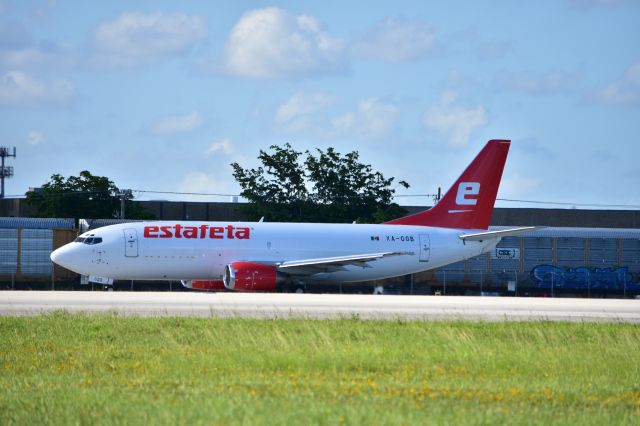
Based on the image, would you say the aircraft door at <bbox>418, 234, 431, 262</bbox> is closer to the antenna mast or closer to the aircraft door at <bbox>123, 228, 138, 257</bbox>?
the aircraft door at <bbox>123, 228, 138, 257</bbox>

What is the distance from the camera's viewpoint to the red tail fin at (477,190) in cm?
4941

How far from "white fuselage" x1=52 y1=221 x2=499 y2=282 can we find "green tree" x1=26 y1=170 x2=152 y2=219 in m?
38.3

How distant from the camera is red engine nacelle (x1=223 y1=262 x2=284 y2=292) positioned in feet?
149

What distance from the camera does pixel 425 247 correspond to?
160 ft

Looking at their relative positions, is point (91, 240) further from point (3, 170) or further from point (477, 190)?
point (3, 170)

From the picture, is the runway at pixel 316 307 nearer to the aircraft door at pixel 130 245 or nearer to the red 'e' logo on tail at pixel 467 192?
the aircraft door at pixel 130 245

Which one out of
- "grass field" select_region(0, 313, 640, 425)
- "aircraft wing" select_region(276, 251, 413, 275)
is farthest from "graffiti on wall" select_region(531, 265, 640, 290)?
"grass field" select_region(0, 313, 640, 425)

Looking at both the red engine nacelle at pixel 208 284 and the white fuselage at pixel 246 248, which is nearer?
the white fuselage at pixel 246 248

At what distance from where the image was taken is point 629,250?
185 ft

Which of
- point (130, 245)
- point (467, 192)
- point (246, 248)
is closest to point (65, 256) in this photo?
point (130, 245)

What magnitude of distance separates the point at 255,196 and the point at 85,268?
35076 millimetres

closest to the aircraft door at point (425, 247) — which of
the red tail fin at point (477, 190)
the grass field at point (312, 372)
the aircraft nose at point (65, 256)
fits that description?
the red tail fin at point (477, 190)

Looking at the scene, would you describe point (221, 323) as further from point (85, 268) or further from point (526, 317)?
point (85, 268)

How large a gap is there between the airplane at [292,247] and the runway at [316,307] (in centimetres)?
590
